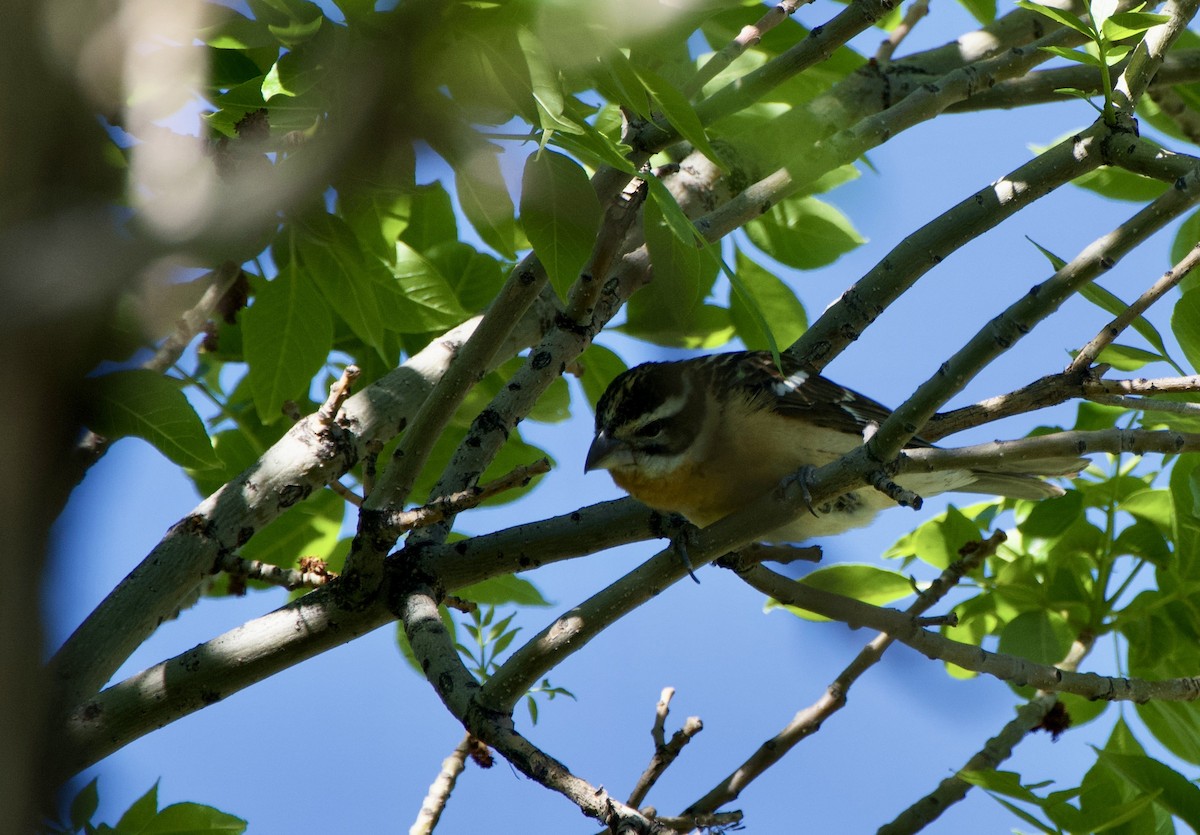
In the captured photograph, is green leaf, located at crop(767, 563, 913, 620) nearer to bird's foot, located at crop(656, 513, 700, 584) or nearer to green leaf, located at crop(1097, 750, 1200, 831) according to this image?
bird's foot, located at crop(656, 513, 700, 584)

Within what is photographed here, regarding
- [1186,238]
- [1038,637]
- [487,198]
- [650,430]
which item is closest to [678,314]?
[650,430]

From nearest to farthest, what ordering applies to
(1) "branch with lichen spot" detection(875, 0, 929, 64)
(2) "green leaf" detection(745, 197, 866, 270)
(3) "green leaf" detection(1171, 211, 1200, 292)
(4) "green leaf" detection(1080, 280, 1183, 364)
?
(4) "green leaf" detection(1080, 280, 1183, 364) < (3) "green leaf" detection(1171, 211, 1200, 292) < (2) "green leaf" detection(745, 197, 866, 270) < (1) "branch with lichen spot" detection(875, 0, 929, 64)

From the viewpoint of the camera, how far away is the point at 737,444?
14.4 feet

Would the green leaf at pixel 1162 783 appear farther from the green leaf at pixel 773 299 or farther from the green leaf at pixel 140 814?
the green leaf at pixel 140 814

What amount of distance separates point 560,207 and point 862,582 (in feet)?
7.81

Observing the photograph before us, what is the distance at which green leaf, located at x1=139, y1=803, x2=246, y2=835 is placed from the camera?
291 centimetres

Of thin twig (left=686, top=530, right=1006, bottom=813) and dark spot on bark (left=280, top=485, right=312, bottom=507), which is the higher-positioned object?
dark spot on bark (left=280, top=485, right=312, bottom=507)

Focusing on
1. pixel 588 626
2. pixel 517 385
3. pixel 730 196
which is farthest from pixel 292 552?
pixel 730 196

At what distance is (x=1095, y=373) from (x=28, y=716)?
8.38 feet

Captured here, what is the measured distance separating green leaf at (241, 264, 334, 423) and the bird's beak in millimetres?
1179

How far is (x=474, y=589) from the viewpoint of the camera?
385cm

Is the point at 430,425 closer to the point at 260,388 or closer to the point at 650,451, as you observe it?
the point at 260,388

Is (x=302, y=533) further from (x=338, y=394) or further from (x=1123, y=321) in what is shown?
(x=1123, y=321)

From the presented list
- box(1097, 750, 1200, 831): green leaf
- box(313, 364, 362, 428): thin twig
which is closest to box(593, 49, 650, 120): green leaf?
box(313, 364, 362, 428): thin twig
